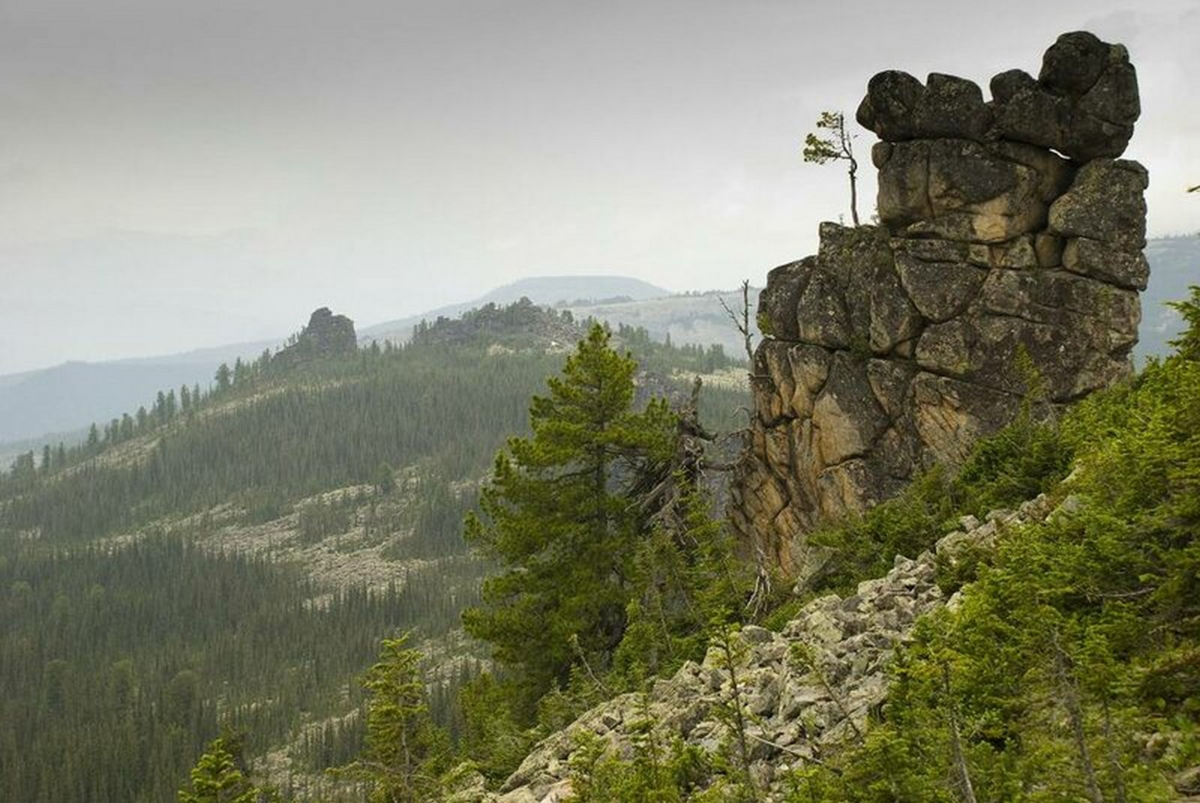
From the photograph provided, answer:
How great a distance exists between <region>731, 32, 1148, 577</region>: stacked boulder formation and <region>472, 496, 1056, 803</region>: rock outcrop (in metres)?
11.1

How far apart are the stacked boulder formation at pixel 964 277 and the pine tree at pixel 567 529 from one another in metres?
6.19

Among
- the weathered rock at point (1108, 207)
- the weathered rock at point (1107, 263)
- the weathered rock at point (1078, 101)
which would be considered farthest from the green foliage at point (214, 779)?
the weathered rock at point (1078, 101)

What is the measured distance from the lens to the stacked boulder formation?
2431cm

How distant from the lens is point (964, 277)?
25.5 meters

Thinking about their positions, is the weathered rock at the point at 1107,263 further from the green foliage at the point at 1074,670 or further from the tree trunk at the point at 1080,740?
the tree trunk at the point at 1080,740

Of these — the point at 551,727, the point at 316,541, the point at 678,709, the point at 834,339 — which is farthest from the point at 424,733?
the point at 316,541

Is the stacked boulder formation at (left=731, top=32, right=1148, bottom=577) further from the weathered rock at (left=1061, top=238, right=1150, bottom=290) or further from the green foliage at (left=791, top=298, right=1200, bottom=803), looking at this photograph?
the green foliage at (left=791, top=298, right=1200, bottom=803)

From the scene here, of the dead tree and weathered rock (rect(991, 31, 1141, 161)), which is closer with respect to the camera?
weathered rock (rect(991, 31, 1141, 161))

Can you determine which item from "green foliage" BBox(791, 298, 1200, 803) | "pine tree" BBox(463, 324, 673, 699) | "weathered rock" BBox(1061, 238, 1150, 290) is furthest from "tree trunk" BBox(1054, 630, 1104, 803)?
"weathered rock" BBox(1061, 238, 1150, 290)

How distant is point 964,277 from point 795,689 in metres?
19.0

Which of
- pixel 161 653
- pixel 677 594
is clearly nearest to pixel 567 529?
pixel 677 594

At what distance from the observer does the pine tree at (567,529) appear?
2542cm

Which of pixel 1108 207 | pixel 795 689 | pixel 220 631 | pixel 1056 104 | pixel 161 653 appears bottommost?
pixel 220 631

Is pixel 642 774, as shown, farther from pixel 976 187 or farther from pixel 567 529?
pixel 976 187
